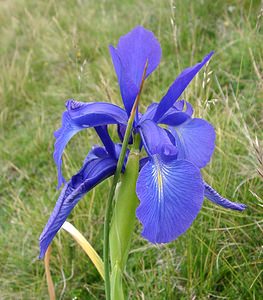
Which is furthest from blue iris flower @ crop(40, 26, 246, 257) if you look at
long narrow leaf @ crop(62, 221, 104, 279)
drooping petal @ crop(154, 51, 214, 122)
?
long narrow leaf @ crop(62, 221, 104, 279)

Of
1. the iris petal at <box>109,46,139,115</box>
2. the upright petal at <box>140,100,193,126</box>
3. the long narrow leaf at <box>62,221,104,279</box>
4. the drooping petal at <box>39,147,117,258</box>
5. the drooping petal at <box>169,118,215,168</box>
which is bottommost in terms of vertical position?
the long narrow leaf at <box>62,221,104,279</box>

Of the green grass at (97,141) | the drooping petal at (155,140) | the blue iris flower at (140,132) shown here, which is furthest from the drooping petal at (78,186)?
the green grass at (97,141)

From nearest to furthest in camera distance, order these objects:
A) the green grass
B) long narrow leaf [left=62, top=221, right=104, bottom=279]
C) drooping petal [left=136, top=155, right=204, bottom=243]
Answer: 1. drooping petal [left=136, top=155, right=204, bottom=243]
2. long narrow leaf [left=62, top=221, right=104, bottom=279]
3. the green grass

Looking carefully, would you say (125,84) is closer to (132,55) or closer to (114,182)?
(132,55)

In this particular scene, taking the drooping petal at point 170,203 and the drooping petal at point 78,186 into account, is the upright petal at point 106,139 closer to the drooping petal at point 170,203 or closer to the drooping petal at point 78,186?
the drooping petal at point 78,186

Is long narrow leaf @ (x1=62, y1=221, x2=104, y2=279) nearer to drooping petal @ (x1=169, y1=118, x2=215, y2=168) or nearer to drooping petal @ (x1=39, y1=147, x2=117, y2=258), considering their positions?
drooping petal @ (x1=39, y1=147, x2=117, y2=258)

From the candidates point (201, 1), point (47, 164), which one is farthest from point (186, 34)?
point (47, 164)
